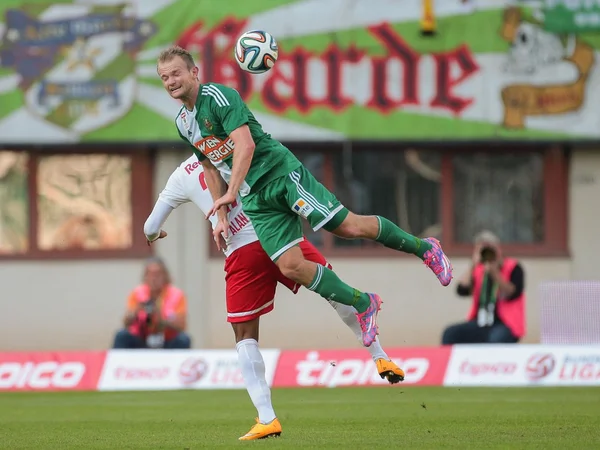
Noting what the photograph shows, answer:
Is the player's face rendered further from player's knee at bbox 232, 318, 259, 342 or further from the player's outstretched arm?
player's knee at bbox 232, 318, 259, 342

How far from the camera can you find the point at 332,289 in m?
8.96

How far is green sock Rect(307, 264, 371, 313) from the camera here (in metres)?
8.95

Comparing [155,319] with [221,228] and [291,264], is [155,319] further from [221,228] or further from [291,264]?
[291,264]

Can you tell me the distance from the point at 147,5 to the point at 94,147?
220cm

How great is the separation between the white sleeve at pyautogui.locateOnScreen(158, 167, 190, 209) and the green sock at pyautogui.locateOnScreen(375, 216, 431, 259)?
1.63 m

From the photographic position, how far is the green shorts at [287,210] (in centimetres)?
892

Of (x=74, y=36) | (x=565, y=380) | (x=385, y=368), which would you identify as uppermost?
(x=74, y=36)

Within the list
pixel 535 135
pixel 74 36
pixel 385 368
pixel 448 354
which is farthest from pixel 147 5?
pixel 385 368

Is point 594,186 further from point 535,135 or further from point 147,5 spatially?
point 147,5

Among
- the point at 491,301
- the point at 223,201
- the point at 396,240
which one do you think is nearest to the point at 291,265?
the point at 223,201

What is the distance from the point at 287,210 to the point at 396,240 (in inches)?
31.1

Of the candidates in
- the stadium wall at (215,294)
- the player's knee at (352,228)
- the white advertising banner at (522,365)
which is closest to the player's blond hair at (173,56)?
the player's knee at (352,228)

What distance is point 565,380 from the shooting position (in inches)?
558

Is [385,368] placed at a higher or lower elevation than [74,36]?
lower
